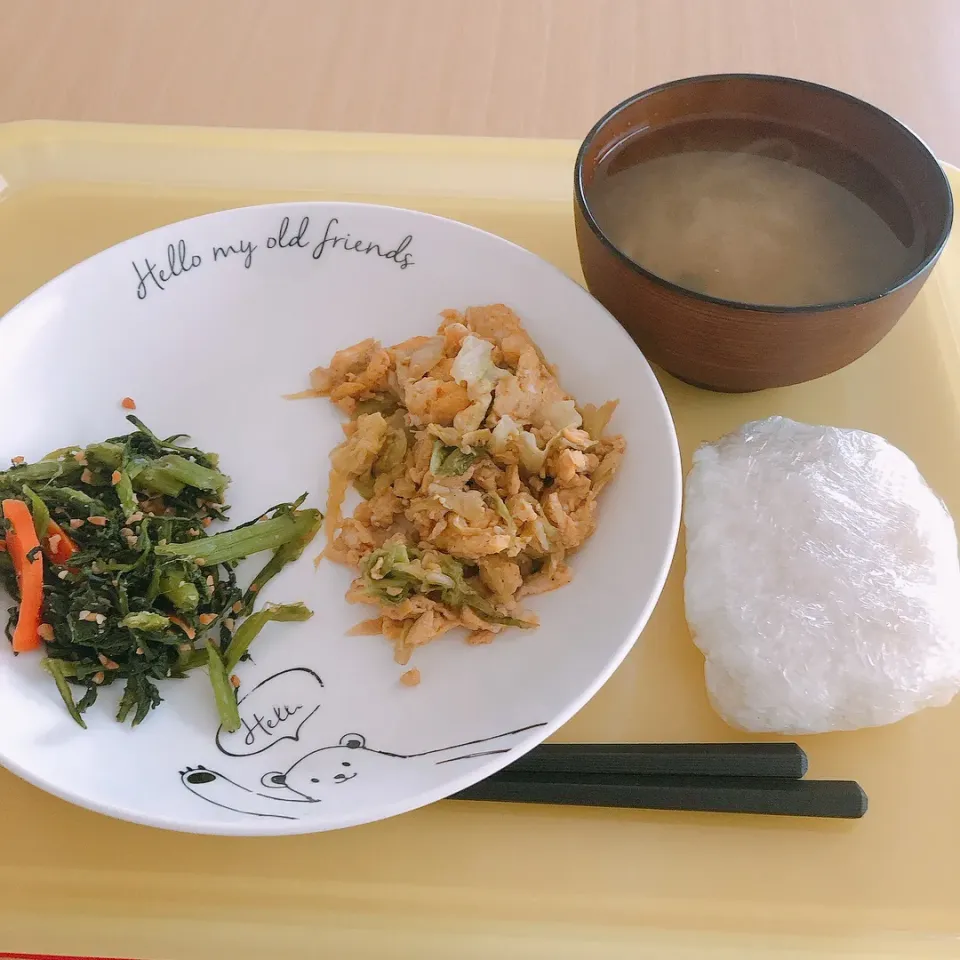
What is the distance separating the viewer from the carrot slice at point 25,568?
3.84ft

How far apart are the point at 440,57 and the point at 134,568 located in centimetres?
169

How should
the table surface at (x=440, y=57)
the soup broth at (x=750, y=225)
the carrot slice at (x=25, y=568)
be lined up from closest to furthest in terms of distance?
the carrot slice at (x=25, y=568) → the soup broth at (x=750, y=225) → the table surface at (x=440, y=57)

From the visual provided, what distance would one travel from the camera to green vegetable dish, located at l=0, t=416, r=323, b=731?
46.9 inches

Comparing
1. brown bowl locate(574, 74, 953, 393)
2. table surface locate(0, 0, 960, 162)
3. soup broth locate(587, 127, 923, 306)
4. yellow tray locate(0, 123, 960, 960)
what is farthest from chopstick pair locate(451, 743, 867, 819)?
table surface locate(0, 0, 960, 162)

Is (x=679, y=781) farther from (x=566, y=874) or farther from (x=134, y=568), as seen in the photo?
(x=134, y=568)

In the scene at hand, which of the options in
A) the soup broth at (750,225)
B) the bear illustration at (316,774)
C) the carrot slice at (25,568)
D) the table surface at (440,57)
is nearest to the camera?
the bear illustration at (316,774)

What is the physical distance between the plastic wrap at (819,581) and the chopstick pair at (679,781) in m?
0.07

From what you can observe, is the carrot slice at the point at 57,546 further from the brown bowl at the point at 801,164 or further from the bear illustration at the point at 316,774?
the brown bowl at the point at 801,164

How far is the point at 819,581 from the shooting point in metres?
1.24

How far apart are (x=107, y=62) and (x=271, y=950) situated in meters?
2.22

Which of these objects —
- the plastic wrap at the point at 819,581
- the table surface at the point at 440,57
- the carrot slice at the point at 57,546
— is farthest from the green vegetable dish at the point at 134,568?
the table surface at the point at 440,57

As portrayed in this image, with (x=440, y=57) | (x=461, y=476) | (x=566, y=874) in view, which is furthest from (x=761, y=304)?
(x=440, y=57)

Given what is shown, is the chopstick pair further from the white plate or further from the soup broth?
the soup broth

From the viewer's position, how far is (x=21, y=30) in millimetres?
2328
